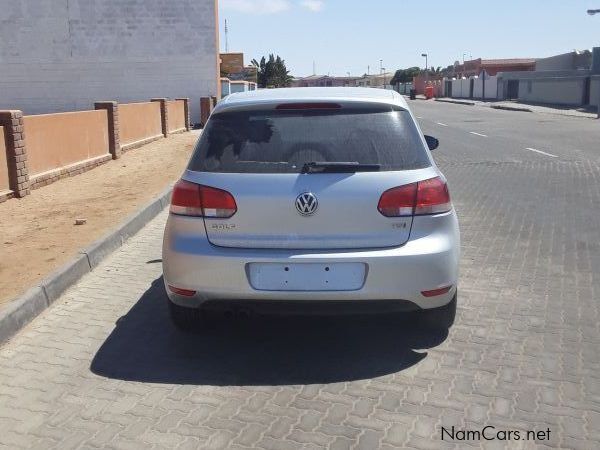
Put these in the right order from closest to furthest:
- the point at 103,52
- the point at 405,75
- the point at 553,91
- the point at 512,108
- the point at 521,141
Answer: the point at 521,141 → the point at 103,52 → the point at 512,108 → the point at 553,91 → the point at 405,75

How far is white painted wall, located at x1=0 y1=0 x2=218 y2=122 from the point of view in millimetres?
32125

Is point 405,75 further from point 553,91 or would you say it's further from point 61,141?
point 61,141

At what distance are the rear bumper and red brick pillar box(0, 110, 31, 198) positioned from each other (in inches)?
287

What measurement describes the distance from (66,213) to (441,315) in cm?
Result: 648

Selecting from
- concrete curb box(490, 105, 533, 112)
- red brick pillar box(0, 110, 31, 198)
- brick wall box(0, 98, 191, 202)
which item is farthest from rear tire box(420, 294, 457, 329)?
concrete curb box(490, 105, 533, 112)

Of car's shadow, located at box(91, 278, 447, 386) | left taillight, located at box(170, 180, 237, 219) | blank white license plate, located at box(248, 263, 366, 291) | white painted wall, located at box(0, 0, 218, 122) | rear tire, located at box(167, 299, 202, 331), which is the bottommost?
car's shadow, located at box(91, 278, 447, 386)

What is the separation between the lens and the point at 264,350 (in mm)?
4469

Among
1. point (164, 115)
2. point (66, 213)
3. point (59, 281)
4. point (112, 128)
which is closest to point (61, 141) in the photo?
point (112, 128)

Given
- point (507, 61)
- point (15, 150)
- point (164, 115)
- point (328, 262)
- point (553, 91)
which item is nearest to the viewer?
point (328, 262)

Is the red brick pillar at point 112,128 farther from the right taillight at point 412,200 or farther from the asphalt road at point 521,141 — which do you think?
the right taillight at point 412,200

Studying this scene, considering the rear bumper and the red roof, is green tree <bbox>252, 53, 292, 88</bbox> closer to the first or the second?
the red roof

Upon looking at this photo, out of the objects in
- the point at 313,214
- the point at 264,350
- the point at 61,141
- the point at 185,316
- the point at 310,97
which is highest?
the point at 310,97

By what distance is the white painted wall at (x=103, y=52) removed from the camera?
105 ft

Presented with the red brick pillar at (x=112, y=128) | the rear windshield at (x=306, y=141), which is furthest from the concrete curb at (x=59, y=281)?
the red brick pillar at (x=112, y=128)
